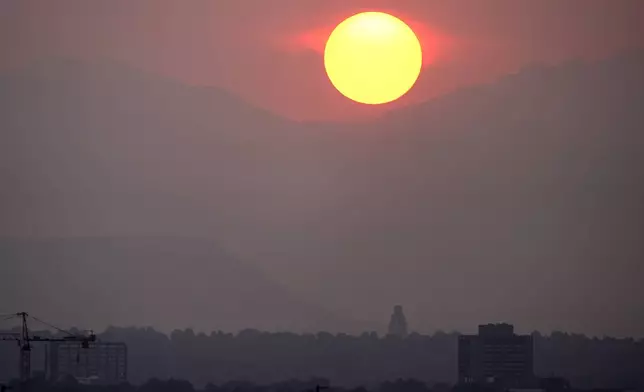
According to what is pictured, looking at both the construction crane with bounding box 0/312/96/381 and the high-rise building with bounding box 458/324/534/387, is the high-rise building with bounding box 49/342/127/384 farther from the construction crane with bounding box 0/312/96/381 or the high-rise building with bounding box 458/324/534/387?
the high-rise building with bounding box 458/324/534/387

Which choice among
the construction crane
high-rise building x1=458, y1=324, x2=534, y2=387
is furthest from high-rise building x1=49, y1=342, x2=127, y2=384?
high-rise building x1=458, y1=324, x2=534, y2=387

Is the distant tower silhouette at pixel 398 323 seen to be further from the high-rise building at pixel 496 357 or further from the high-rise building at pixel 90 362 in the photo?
the high-rise building at pixel 90 362

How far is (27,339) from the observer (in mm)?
7836

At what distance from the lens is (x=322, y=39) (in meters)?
7.89

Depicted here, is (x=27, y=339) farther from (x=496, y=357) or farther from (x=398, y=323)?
(x=496, y=357)

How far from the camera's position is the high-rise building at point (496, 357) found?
800 cm

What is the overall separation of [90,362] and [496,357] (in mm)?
3307

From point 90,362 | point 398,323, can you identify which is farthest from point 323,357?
point 90,362

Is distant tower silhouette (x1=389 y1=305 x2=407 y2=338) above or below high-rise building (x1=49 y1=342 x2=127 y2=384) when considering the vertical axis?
above

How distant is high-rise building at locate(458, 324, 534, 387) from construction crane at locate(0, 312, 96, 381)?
3075mm

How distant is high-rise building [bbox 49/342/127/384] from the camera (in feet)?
25.9

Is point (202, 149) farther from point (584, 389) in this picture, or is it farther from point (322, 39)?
point (584, 389)

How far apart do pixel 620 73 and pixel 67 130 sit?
178 inches

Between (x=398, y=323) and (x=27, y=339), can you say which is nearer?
(x=27, y=339)
